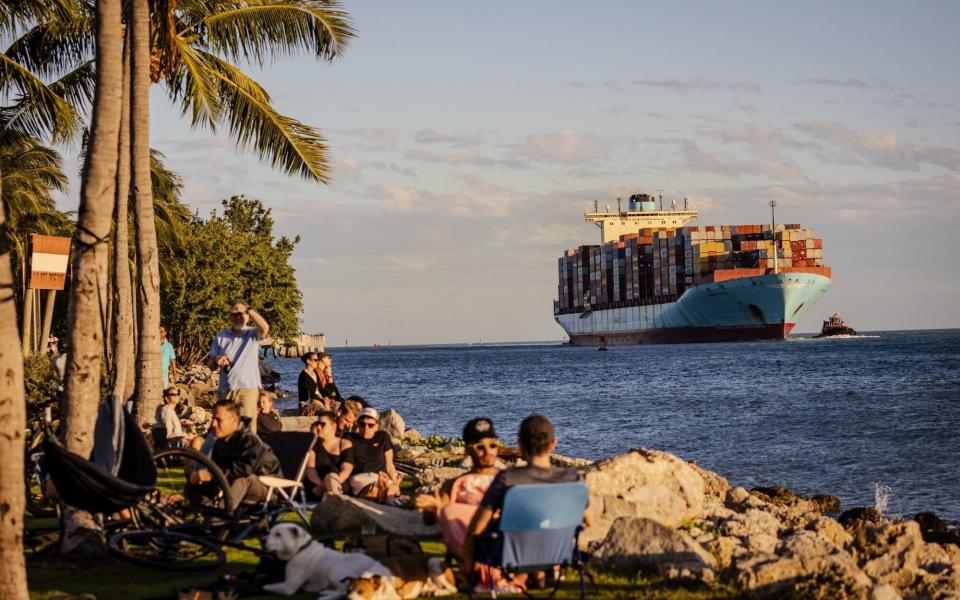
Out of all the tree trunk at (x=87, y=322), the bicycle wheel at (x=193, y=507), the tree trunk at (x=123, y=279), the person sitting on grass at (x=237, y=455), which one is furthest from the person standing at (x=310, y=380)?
the tree trunk at (x=87, y=322)

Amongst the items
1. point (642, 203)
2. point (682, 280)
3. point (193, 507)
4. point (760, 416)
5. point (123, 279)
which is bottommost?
point (760, 416)

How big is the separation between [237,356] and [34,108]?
25.9 feet

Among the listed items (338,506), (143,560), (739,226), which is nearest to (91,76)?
(338,506)

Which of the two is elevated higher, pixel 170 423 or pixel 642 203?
pixel 642 203

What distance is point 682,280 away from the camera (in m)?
118

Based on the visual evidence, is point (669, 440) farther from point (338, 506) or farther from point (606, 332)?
point (606, 332)

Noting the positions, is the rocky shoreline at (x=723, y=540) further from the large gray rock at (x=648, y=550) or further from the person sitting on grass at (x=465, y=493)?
the person sitting on grass at (x=465, y=493)

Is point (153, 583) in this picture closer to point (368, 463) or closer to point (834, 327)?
point (368, 463)

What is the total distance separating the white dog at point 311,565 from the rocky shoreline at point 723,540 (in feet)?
5.53

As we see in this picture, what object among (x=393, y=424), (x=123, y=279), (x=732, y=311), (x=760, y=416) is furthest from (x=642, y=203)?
(x=123, y=279)

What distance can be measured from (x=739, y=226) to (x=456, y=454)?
106 meters

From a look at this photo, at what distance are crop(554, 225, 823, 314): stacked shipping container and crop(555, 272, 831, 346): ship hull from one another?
197 centimetres

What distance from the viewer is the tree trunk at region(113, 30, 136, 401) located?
42.8 ft

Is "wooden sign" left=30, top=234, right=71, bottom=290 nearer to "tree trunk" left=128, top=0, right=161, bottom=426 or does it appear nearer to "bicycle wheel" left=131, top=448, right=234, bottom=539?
"tree trunk" left=128, top=0, right=161, bottom=426
